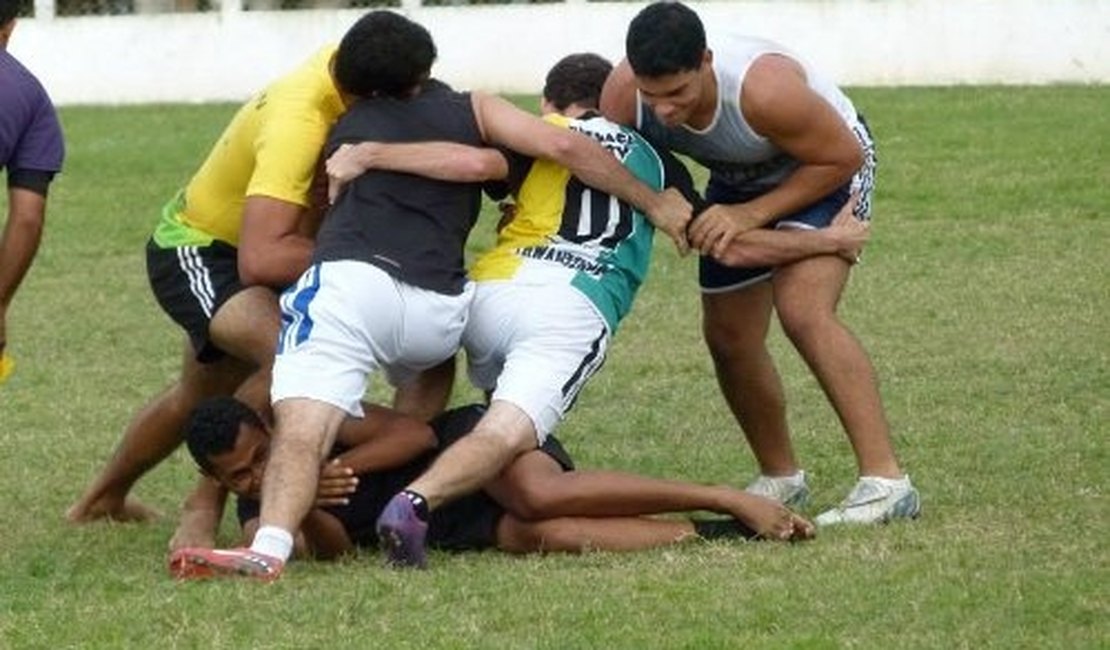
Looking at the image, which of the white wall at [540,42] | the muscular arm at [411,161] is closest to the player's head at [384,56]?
the muscular arm at [411,161]

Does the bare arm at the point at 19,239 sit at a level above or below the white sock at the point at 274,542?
above


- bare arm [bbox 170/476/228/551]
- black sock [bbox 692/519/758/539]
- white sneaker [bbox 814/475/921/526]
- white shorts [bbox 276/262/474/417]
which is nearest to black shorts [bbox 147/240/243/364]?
bare arm [bbox 170/476/228/551]

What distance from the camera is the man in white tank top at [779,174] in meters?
8.23

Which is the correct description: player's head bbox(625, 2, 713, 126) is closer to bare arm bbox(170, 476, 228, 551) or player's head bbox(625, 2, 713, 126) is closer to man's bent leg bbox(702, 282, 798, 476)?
man's bent leg bbox(702, 282, 798, 476)

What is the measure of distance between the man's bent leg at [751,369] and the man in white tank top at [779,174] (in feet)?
0.36

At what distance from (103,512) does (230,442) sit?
1.42 meters

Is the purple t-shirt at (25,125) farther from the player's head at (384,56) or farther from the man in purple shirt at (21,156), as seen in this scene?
the player's head at (384,56)

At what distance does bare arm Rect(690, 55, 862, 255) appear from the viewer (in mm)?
8312

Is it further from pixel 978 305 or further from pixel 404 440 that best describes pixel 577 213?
pixel 978 305

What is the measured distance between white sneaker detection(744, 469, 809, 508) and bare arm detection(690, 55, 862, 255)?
0.87 meters

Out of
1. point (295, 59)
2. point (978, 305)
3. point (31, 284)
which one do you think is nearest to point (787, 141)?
point (978, 305)

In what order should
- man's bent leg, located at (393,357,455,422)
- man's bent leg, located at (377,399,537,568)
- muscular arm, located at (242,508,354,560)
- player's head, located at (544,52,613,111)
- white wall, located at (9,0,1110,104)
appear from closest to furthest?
man's bent leg, located at (377,399,537,568), muscular arm, located at (242,508,354,560), man's bent leg, located at (393,357,455,422), player's head, located at (544,52,613,111), white wall, located at (9,0,1110,104)

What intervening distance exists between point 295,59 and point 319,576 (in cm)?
1574

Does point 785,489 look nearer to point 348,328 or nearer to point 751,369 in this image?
point 751,369
